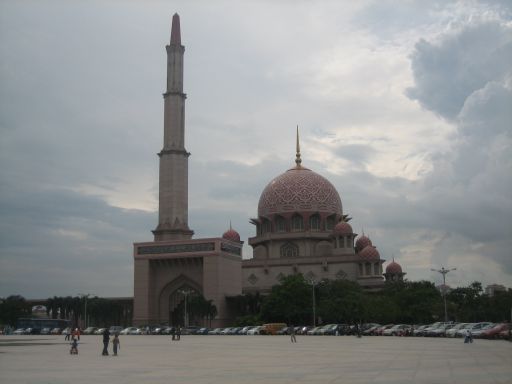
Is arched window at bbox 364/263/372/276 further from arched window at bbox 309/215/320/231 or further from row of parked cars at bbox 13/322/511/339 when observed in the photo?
row of parked cars at bbox 13/322/511/339

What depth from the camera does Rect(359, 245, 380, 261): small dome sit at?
67250 millimetres

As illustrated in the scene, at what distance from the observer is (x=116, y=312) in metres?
71.2

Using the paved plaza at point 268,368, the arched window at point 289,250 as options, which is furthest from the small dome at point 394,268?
the paved plaza at point 268,368

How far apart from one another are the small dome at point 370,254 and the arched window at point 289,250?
7649mm

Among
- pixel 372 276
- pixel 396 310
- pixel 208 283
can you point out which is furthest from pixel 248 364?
pixel 372 276

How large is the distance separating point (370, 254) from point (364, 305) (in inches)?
548

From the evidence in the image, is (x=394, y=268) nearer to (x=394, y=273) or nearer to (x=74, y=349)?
(x=394, y=273)

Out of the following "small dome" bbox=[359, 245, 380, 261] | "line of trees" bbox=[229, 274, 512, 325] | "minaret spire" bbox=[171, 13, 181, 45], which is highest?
"minaret spire" bbox=[171, 13, 181, 45]

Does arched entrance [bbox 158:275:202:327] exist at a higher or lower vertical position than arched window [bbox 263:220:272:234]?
lower

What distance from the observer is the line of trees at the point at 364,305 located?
54188mm

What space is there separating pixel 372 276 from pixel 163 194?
2197cm

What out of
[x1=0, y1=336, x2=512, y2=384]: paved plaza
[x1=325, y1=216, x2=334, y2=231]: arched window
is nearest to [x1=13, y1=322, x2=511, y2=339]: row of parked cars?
[x1=0, y1=336, x2=512, y2=384]: paved plaza

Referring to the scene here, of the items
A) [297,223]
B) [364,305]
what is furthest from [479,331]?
[297,223]

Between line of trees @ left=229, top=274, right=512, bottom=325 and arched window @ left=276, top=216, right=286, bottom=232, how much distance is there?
47.9ft
